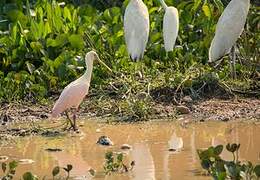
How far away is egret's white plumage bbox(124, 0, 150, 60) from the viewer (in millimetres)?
9836

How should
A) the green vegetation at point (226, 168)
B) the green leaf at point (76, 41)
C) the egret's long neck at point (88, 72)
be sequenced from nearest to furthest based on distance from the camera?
the green vegetation at point (226, 168), the egret's long neck at point (88, 72), the green leaf at point (76, 41)

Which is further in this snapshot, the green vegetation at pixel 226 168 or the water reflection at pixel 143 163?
the water reflection at pixel 143 163

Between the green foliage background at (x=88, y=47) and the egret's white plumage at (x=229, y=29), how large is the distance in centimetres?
25

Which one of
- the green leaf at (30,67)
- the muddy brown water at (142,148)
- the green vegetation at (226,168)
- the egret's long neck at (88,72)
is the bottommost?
the green vegetation at (226,168)

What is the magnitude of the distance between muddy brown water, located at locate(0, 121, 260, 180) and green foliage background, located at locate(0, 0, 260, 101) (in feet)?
4.05

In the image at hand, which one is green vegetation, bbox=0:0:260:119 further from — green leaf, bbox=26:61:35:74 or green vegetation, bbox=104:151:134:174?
green vegetation, bbox=104:151:134:174

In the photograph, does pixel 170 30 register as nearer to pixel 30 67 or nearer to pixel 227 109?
pixel 227 109

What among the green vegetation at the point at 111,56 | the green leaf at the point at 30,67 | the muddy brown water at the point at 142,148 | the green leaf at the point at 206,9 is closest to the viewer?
the muddy brown water at the point at 142,148

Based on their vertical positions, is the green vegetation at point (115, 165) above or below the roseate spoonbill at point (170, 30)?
below

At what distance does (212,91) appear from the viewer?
9602 mm

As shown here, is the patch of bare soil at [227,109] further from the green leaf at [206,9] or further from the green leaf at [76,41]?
the green leaf at [206,9]

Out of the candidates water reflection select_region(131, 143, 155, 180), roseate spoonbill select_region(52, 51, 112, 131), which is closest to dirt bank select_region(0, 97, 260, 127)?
roseate spoonbill select_region(52, 51, 112, 131)

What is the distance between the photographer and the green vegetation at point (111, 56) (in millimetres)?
9539

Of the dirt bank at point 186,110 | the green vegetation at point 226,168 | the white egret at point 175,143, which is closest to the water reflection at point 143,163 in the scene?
the white egret at point 175,143
